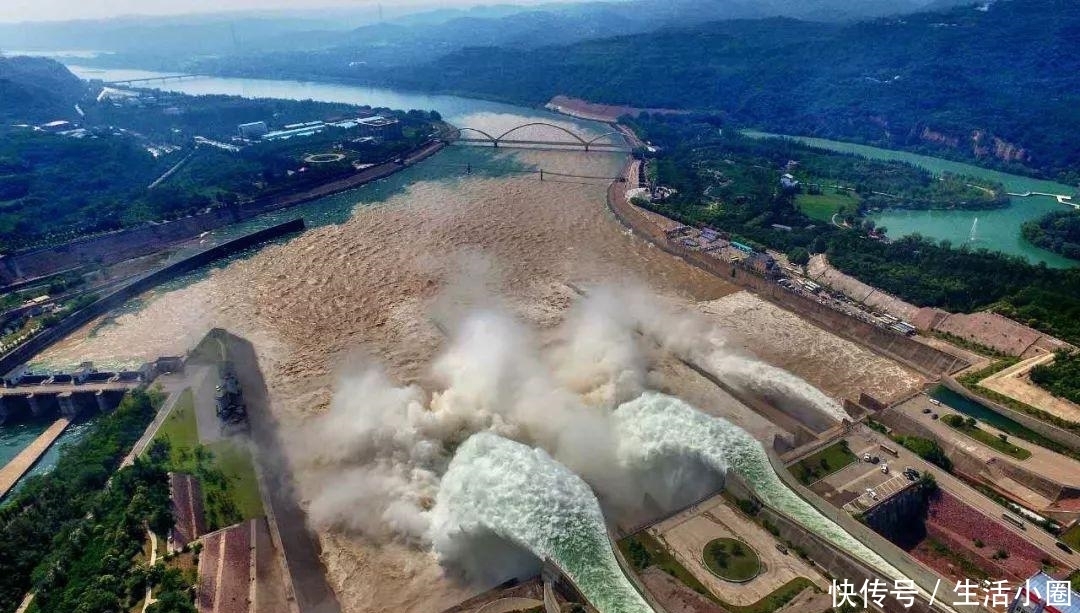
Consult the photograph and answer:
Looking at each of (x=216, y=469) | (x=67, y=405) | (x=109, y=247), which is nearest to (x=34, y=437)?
(x=67, y=405)

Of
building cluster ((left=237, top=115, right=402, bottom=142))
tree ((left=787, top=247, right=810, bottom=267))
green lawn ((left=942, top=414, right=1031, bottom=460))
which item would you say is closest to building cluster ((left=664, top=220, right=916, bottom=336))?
tree ((left=787, top=247, right=810, bottom=267))

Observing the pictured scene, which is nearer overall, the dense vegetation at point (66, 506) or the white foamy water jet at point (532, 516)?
the white foamy water jet at point (532, 516)

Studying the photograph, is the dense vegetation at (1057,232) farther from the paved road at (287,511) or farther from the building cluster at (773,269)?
the paved road at (287,511)

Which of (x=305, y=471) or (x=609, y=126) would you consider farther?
(x=609, y=126)

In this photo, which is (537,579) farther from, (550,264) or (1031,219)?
(1031,219)

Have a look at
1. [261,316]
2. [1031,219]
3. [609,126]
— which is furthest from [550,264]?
[609,126]

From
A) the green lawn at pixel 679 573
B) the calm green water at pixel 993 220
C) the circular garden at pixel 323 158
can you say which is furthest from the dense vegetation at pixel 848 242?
the circular garden at pixel 323 158

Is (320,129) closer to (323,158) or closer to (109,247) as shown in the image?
(323,158)
